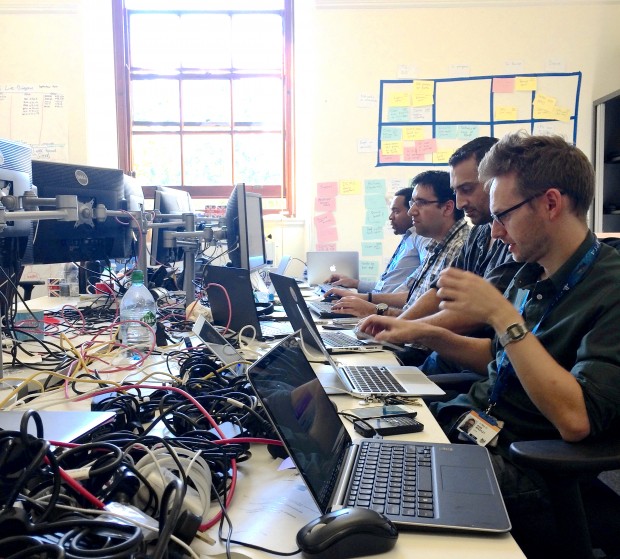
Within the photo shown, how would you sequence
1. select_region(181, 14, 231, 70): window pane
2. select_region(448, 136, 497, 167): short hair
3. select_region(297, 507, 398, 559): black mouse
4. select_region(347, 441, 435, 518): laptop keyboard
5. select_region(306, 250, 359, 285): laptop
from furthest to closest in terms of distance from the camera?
1. select_region(181, 14, 231, 70): window pane
2. select_region(306, 250, 359, 285): laptop
3. select_region(448, 136, 497, 167): short hair
4. select_region(347, 441, 435, 518): laptop keyboard
5. select_region(297, 507, 398, 559): black mouse

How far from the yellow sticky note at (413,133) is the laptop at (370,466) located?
10.5 feet

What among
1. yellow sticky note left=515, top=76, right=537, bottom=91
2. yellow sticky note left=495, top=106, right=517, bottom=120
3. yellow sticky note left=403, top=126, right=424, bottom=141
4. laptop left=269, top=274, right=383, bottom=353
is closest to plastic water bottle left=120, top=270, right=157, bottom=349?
laptop left=269, top=274, right=383, bottom=353

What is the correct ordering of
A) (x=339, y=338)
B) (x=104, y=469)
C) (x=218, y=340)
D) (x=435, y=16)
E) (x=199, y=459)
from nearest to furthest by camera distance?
(x=104, y=469), (x=199, y=459), (x=218, y=340), (x=339, y=338), (x=435, y=16)

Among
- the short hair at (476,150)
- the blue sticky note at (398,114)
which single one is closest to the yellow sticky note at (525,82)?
the blue sticky note at (398,114)

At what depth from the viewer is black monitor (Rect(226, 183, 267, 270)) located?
2.16m

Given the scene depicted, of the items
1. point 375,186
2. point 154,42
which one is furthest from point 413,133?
point 154,42

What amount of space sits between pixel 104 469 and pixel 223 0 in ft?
13.5

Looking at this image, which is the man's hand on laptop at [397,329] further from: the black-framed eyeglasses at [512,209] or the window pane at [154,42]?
the window pane at [154,42]

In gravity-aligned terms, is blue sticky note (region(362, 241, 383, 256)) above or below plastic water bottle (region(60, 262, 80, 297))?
above

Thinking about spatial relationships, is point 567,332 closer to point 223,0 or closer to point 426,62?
point 426,62

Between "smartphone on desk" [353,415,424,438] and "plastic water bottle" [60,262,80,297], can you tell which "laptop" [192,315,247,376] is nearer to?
"smartphone on desk" [353,415,424,438]

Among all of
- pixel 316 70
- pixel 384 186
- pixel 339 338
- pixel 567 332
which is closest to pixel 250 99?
pixel 316 70

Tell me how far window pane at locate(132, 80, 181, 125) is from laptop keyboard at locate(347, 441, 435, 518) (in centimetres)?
384

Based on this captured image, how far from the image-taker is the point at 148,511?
67cm
